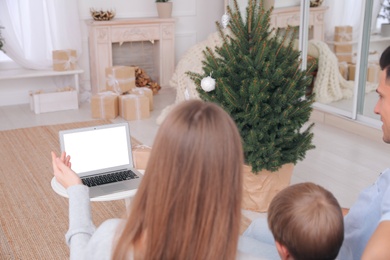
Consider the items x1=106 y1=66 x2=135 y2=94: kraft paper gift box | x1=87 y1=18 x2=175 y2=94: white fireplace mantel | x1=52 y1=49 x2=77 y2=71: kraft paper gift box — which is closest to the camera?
x1=106 y1=66 x2=135 y2=94: kraft paper gift box

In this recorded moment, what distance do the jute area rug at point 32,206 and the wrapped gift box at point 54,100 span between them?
0.83 metres

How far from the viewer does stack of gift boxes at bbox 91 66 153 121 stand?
480 centimetres

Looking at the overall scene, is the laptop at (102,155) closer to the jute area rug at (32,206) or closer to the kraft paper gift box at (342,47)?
the jute area rug at (32,206)

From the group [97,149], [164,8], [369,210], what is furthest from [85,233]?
[164,8]

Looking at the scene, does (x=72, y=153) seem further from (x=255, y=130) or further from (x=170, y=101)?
Answer: (x=170, y=101)

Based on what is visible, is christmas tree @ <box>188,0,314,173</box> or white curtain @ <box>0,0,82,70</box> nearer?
christmas tree @ <box>188,0,314,173</box>

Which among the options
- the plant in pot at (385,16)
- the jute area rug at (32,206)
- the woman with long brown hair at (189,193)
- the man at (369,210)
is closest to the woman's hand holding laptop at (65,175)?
the woman with long brown hair at (189,193)

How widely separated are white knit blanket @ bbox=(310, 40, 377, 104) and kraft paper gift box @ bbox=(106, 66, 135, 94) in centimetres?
177

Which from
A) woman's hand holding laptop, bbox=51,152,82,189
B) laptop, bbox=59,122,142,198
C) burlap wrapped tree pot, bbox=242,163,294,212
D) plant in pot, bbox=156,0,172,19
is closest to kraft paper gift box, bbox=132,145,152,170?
laptop, bbox=59,122,142,198

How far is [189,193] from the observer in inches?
38.4

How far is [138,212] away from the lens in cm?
102

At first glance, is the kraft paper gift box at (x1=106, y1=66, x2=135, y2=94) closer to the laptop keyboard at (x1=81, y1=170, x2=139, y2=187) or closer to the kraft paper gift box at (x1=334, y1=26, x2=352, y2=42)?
the kraft paper gift box at (x1=334, y1=26, x2=352, y2=42)

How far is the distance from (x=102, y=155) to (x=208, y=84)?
0.75m

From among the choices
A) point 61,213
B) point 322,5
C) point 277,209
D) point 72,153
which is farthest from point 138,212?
point 322,5
